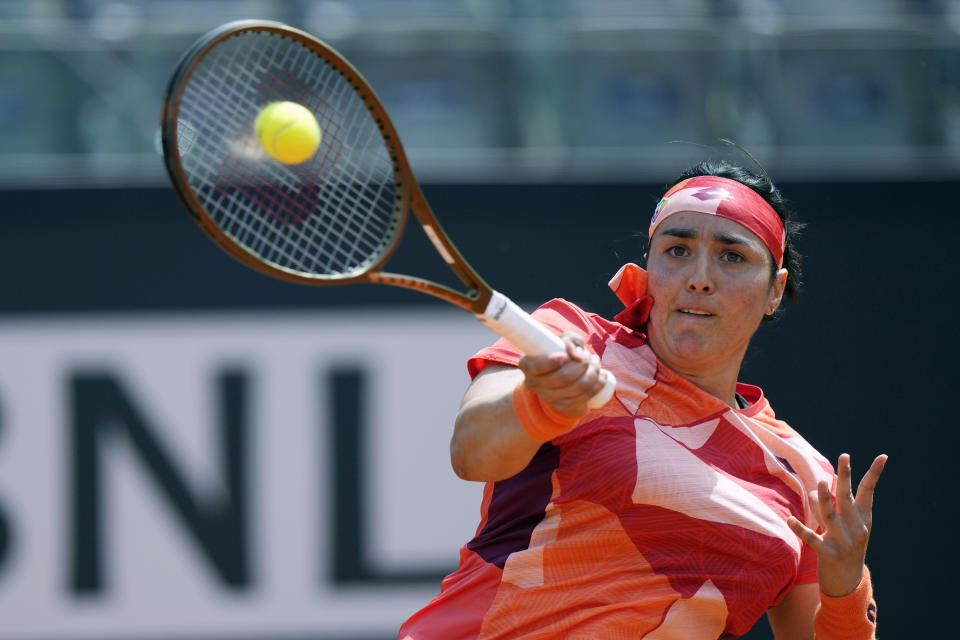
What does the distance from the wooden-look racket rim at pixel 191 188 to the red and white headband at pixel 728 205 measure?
1.59 ft

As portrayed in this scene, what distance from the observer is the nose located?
1921mm

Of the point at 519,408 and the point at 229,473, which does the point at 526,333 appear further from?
the point at 229,473

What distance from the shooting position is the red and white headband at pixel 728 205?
1.98 m

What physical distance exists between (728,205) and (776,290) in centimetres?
24

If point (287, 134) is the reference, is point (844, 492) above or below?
below

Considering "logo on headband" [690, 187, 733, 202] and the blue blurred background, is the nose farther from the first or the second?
the blue blurred background

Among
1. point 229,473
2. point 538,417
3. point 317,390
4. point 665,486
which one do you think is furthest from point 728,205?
point 229,473

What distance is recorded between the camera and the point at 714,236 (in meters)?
1.96

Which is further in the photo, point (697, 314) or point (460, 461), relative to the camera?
point (697, 314)

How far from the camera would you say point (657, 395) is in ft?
6.23

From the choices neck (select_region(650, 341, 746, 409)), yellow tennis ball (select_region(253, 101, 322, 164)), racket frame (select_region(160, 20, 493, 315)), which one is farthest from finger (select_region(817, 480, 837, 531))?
yellow tennis ball (select_region(253, 101, 322, 164))

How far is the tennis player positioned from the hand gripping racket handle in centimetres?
4

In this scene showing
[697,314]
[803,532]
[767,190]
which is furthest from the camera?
[767,190]

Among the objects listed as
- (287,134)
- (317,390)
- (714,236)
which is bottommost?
(317,390)
